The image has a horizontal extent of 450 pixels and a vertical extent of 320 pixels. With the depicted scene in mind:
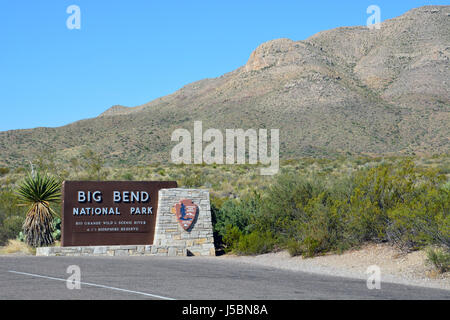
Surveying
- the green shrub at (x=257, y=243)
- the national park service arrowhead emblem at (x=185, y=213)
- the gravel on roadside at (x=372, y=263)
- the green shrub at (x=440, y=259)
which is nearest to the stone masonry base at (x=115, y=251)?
the national park service arrowhead emblem at (x=185, y=213)

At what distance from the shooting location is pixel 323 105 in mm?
76938

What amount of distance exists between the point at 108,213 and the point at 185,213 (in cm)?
291

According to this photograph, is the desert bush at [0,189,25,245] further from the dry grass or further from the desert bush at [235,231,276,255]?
the desert bush at [235,231,276,255]

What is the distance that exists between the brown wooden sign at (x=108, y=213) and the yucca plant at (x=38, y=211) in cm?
191

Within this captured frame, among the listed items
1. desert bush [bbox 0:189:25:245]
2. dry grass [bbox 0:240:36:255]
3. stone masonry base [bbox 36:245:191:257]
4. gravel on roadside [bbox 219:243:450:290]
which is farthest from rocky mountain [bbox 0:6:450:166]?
gravel on roadside [bbox 219:243:450:290]

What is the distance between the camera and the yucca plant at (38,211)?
2253 cm

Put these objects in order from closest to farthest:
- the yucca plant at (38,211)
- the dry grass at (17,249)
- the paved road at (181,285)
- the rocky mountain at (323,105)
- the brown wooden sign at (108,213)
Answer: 1. the paved road at (181,285)
2. the brown wooden sign at (108,213)
3. the dry grass at (17,249)
4. the yucca plant at (38,211)
5. the rocky mountain at (323,105)

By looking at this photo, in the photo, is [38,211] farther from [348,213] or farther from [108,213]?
[348,213]

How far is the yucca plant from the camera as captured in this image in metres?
22.5

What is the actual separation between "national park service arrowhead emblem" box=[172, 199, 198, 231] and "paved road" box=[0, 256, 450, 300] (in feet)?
21.7

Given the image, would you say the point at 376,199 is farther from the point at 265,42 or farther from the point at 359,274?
the point at 265,42

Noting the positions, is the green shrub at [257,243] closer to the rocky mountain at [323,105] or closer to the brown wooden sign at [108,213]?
the brown wooden sign at [108,213]
